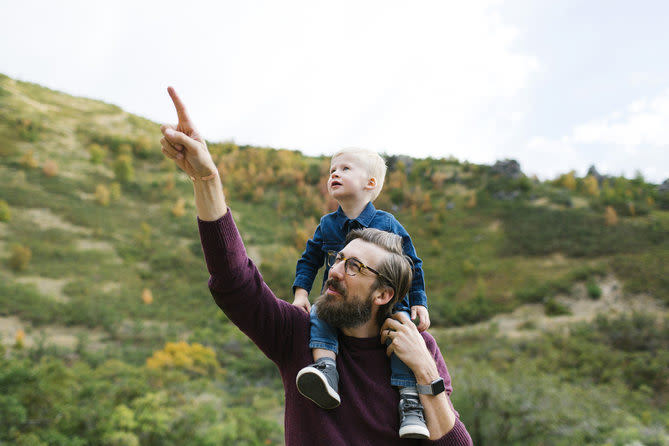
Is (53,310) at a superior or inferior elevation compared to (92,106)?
inferior

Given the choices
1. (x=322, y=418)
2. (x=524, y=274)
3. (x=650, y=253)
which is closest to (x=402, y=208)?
(x=524, y=274)

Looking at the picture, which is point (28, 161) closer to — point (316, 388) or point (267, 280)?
point (267, 280)

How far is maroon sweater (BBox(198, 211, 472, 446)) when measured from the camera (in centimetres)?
140

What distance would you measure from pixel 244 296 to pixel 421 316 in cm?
80

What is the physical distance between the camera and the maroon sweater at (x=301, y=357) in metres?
1.40

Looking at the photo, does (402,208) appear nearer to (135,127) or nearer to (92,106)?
(135,127)

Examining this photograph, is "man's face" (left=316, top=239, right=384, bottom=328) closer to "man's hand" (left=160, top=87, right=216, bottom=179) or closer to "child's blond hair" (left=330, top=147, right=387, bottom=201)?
"child's blond hair" (left=330, top=147, right=387, bottom=201)

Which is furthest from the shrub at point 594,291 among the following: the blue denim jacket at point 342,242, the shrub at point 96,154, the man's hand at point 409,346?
the shrub at point 96,154

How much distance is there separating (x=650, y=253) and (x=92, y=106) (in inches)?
1322

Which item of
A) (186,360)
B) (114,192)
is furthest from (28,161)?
(186,360)

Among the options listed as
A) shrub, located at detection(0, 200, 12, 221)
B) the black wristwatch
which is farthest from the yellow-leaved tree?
shrub, located at detection(0, 200, 12, 221)

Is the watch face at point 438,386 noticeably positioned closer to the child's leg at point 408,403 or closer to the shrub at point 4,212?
the child's leg at point 408,403

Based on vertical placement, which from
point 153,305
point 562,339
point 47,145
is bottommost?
point 153,305

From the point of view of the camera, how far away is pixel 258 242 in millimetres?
20688
